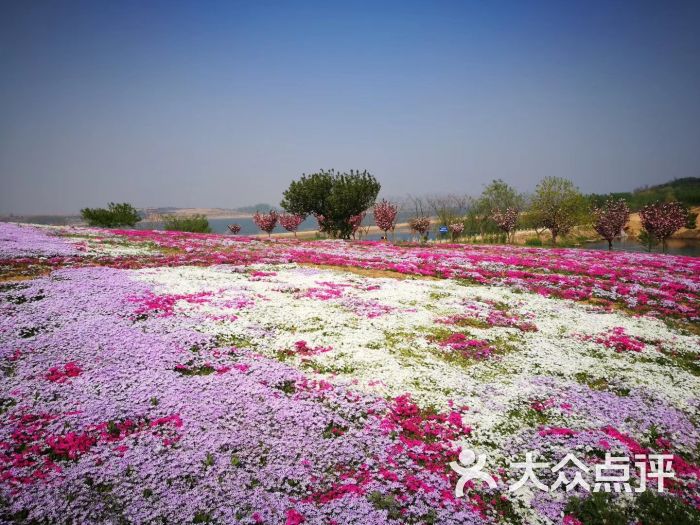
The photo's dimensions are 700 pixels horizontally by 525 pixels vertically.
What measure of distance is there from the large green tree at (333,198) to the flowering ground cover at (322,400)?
41536 millimetres

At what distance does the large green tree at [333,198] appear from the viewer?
60.2 meters

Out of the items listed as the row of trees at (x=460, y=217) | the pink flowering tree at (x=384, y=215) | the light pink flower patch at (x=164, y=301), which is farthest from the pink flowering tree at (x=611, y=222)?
the light pink flower patch at (x=164, y=301)

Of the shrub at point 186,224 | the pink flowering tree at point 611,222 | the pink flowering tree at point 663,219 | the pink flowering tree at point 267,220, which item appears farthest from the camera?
the shrub at point 186,224

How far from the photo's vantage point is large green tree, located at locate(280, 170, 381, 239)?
6022 cm

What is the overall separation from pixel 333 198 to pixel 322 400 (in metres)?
52.1

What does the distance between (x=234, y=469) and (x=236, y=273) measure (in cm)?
1753

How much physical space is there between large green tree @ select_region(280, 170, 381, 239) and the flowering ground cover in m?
41.5

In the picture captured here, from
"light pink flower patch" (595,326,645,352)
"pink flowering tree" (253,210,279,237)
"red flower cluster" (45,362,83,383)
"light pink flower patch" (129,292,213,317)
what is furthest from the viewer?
"pink flowering tree" (253,210,279,237)

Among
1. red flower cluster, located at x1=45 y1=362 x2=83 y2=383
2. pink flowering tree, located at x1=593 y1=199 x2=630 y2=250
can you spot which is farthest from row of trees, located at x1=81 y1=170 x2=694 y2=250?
red flower cluster, located at x1=45 y1=362 x2=83 y2=383

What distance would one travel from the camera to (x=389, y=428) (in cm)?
891

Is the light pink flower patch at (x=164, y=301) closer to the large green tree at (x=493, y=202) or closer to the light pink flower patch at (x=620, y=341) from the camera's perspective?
the light pink flower patch at (x=620, y=341)

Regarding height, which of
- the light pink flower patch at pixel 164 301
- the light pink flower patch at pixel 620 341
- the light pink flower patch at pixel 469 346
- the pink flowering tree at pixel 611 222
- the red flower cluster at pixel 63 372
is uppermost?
the pink flowering tree at pixel 611 222

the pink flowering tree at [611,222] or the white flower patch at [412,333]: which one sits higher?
the pink flowering tree at [611,222]

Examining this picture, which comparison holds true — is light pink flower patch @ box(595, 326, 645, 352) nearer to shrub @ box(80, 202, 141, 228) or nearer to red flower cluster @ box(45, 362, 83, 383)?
red flower cluster @ box(45, 362, 83, 383)
